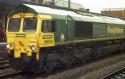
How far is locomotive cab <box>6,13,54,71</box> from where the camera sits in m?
13.7

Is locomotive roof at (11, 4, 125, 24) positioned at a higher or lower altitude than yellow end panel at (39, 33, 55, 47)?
higher

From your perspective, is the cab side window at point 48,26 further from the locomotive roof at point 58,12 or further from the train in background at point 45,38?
the locomotive roof at point 58,12

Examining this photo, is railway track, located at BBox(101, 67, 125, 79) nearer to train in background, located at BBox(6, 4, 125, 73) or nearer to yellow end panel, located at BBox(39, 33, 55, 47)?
train in background, located at BBox(6, 4, 125, 73)

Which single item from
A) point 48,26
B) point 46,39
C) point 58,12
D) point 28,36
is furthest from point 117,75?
point 28,36

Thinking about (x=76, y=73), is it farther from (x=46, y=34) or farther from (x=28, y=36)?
(x=28, y=36)

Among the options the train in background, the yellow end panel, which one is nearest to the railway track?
the train in background

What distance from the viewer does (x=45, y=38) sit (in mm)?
14148

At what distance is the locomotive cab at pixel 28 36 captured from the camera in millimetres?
13734

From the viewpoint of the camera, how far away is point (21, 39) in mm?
14172

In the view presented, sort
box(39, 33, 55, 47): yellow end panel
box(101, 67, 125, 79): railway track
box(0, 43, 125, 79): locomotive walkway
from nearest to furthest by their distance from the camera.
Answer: box(39, 33, 55, 47): yellow end panel
box(0, 43, 125, 79): locomotive walkway
box(101, 67, 125, 79): railway track

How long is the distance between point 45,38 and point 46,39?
0.33ft

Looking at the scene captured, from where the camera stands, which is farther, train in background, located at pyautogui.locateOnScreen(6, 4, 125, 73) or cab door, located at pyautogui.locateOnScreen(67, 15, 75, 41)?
cab door, located at pyautogui.locateOnScreen(67, 15, 75, 41)

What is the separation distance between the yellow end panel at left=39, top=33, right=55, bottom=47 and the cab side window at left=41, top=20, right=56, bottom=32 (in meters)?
0.23

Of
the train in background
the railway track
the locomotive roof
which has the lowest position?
the railway track
